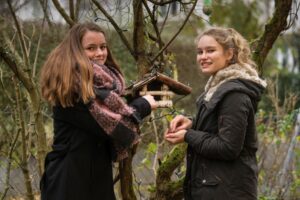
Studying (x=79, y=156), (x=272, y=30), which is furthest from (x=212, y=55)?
(x=272, y=30)

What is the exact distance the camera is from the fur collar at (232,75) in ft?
8.50

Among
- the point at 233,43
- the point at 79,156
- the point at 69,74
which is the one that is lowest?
the point at 79,156

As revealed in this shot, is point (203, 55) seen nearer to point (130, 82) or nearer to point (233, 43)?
point (233, 43)

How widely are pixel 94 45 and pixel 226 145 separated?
0.91 m

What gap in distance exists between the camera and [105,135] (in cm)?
265

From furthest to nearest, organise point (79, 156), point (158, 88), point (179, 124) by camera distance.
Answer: point (158, 88)
point (179, 124)
point (79, 156)

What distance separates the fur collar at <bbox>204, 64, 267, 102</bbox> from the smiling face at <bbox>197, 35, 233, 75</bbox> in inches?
1.5

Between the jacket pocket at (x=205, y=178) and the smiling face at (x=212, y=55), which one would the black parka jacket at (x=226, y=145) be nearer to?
the jacket pocket at (x=205, y=178)

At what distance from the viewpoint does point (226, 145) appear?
249cm

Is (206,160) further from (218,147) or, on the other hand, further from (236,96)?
(236,96)

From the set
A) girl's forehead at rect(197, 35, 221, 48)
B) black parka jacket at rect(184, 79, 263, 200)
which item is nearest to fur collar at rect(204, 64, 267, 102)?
black parka jacket at rect(184, 79, 263, 200)

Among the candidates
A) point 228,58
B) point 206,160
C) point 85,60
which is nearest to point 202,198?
point 206,160

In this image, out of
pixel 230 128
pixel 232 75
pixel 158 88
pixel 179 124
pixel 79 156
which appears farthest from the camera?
pixel 158 88

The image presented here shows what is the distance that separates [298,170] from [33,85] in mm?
3267
